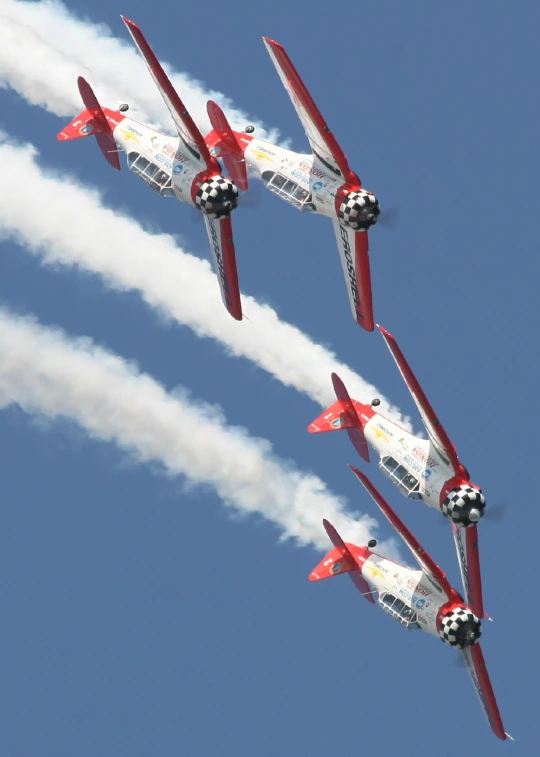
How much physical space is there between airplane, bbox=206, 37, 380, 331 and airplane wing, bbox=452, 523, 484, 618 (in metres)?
8.69

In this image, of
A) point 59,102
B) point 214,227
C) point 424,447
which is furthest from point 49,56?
point 424,447

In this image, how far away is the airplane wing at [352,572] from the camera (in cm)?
12962

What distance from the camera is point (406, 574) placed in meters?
129

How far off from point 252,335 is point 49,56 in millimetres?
13675

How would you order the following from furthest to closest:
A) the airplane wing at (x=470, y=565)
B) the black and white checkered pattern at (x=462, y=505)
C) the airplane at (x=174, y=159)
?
the airplane wing at (x=470, y=565) < the black and white checkered pattern at (x=462, y=505) < the airplane at (x=174, y=159)

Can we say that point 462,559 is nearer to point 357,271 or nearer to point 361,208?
point 357,271

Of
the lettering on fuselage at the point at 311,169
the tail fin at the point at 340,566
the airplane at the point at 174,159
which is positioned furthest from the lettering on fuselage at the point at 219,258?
the tail fin at the point at 340,566

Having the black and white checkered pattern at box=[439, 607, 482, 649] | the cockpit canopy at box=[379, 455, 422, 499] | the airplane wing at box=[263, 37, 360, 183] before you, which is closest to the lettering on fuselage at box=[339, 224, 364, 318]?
the airplane wing at box=[263, 37, 360, 183]

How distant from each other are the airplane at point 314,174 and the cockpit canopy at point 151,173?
267 cm

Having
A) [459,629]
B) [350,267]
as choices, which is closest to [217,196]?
[350,267]

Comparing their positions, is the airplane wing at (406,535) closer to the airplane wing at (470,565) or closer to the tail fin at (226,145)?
the airplane wing at (470,565)

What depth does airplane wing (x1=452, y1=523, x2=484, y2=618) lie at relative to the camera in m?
129

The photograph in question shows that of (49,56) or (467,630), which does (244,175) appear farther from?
(467,630)

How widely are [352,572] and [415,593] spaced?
3.17 meters
